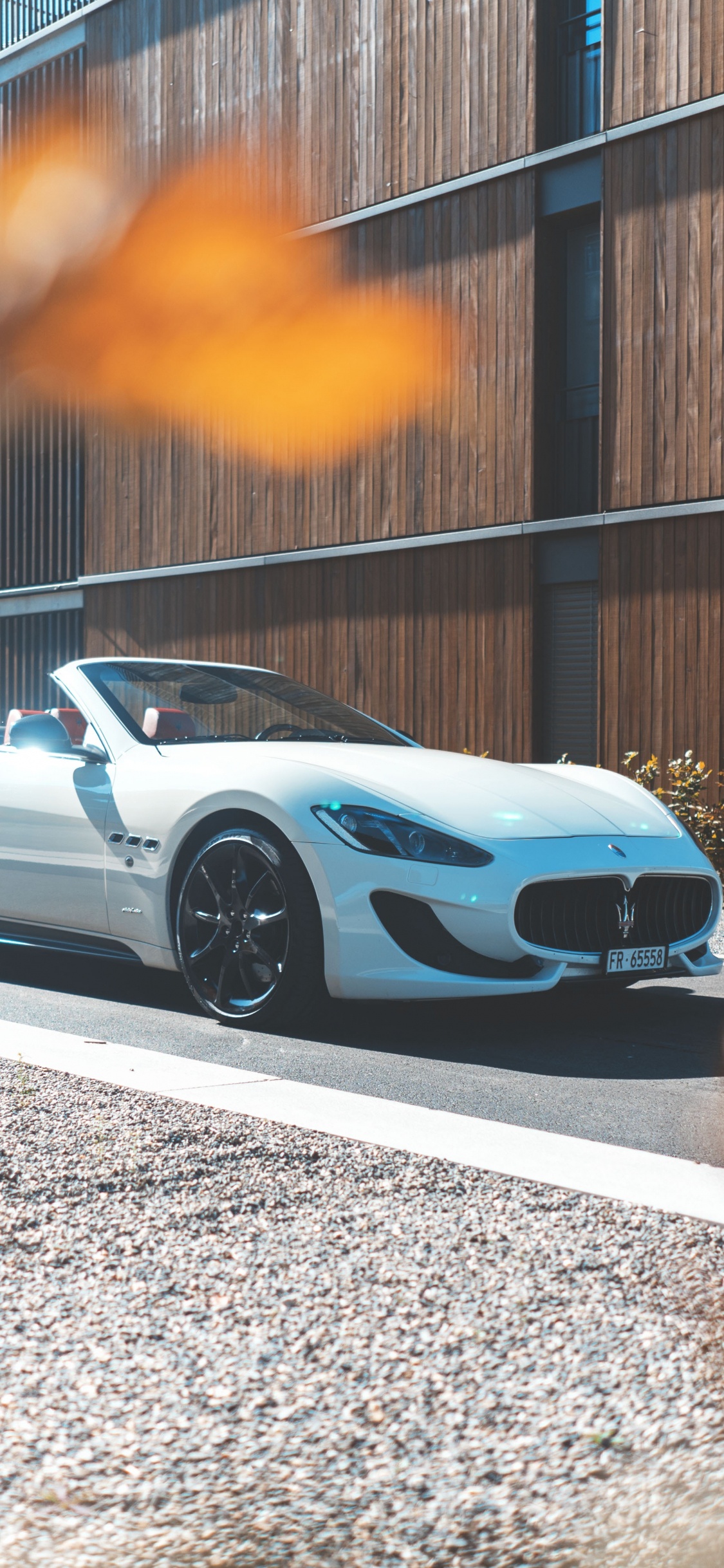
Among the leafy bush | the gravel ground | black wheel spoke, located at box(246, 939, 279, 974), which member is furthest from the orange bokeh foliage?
the leafy bush

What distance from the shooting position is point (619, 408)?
42.4ft

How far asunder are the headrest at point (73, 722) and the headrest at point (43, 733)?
6.6 inches

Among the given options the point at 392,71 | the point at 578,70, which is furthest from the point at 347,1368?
the point at 392,71

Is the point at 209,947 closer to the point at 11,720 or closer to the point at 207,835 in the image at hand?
the point at 207,835

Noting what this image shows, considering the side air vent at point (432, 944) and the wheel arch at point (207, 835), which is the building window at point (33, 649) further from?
the side air vent at point (432, 944)

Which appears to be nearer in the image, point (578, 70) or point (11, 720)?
point (11, 720)

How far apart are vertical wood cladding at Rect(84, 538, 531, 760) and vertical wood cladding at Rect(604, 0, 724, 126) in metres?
3.77

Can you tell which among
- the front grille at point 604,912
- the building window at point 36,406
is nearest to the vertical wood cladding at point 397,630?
the front grille at point 604,912

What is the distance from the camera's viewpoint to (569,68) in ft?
43.4

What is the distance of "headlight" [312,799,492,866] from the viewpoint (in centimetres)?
495

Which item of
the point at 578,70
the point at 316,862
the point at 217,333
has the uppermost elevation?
the point at 578,70

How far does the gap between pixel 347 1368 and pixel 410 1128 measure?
1431 millimetres

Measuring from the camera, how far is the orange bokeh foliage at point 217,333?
2568mm

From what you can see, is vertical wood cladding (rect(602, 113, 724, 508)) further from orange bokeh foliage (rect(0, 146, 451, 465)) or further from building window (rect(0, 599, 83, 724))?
orange bokeh foliage (rect(0, 146, 451, 465))
